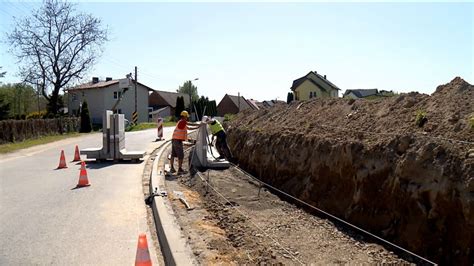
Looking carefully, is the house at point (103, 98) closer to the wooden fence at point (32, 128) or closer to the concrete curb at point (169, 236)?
the wooden fence at point (32, 128)

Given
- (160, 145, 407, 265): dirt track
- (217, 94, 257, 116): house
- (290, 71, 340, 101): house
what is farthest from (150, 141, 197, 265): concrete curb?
(217, 94, 257, 116): house

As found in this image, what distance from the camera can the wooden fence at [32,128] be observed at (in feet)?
78.8

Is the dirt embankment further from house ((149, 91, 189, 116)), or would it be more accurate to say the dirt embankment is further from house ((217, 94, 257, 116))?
house ((217, 94, 257, 116))

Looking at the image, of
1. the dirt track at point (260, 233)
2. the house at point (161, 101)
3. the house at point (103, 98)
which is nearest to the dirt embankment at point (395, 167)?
the dirt track at point (260, 233)

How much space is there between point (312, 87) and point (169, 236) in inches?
2208

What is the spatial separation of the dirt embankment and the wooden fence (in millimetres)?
18545

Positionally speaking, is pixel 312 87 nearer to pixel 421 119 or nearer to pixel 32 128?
pixel 32 128

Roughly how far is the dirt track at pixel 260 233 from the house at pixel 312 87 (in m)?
48.7

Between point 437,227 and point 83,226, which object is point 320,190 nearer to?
point 437,227

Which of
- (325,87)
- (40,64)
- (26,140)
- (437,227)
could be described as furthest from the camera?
(325,87)

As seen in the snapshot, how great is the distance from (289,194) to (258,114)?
8.82 meters

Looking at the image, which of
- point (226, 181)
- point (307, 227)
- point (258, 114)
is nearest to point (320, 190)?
point (307, 227)

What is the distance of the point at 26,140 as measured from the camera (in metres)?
26.6

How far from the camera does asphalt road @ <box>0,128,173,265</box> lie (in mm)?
5281
